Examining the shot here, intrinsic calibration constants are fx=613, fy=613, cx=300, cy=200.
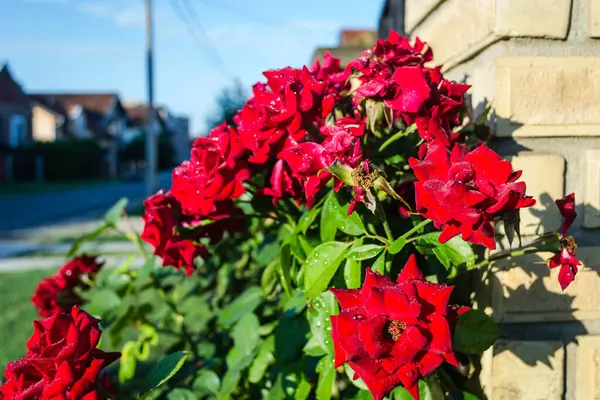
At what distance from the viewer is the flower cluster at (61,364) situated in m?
0.80

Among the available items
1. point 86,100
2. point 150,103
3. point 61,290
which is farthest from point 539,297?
point 86,100

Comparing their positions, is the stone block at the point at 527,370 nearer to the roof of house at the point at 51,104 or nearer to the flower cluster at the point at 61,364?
the flower cluster at the point at 61,364

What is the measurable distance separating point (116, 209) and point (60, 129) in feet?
130

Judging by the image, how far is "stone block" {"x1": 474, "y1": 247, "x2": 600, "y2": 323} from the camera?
3.45ft

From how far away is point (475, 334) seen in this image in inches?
36.9

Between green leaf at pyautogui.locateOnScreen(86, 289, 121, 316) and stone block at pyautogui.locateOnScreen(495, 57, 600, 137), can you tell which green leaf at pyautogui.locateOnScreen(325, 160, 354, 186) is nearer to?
stone block at pyautogui.locateOnScreen(495, 57, 600, 137)

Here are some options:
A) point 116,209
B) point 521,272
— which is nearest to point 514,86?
point 521,272

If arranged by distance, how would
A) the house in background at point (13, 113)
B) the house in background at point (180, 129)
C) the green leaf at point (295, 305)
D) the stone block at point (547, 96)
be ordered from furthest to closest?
the house in background at point (180, 129), the house in background at point (13, 113), the green leaf at point (295, 305), the stone block at point (547, 96)

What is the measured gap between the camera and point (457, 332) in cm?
94

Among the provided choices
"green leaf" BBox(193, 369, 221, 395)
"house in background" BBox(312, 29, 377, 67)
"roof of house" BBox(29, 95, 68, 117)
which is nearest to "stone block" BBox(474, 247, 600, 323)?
"green leaf" BBox(193, 369, 221, 395)

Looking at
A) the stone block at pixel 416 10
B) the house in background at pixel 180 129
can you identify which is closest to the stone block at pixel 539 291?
the stone block at pixel 416 10

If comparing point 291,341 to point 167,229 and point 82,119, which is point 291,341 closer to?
point 167,229

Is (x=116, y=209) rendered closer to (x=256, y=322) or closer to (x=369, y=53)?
(x=256, y=322)

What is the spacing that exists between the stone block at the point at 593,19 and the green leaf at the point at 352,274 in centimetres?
58
